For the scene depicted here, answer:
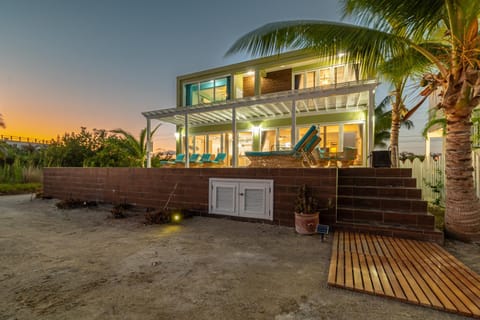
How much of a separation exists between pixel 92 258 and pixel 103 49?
13.2 meters

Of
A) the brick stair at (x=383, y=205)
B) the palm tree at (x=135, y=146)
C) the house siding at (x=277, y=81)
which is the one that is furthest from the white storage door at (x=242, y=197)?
the house siding at (x=277, y=81)

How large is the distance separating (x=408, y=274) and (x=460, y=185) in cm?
253

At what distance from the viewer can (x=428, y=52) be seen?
3795mm

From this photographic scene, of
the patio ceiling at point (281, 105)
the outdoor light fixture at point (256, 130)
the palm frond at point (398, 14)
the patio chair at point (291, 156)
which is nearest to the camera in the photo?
the palm frond at point (398, 14)

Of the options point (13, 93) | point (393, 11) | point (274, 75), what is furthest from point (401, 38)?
point (13, 93)

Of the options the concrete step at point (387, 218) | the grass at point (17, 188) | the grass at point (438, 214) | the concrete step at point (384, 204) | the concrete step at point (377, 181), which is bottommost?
the grass at point (17, 188)

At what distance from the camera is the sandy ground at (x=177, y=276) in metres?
1.75

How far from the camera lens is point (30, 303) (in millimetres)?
1859

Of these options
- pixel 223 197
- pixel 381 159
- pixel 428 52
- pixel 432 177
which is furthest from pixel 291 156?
pixel 432 177

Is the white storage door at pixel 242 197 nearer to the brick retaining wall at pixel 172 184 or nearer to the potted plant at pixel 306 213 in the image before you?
the brick retaining wall at pixel 172 184

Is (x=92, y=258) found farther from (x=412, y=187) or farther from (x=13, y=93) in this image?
(x=13, y=93)

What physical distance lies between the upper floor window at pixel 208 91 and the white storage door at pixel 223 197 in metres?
7.27

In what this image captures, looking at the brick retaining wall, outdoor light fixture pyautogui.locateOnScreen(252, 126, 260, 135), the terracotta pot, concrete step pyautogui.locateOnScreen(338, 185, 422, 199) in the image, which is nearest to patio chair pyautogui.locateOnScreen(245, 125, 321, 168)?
the brick retaining wall

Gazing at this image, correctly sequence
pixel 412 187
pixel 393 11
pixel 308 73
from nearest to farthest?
pixel 393 11
pixel 412 187
pixel 308 73
